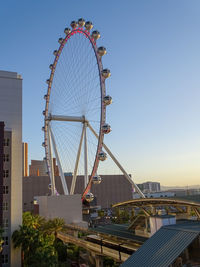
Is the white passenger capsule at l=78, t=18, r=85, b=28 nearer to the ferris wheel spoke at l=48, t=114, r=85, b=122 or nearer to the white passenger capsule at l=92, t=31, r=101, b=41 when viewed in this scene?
the white passenger capsule at l=92, t=31, r=101, b=41

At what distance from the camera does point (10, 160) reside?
3125cm

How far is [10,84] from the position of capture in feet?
112

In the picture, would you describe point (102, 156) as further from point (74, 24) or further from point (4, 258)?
point (74, 24)

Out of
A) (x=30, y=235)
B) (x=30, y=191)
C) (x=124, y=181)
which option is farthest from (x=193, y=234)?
(x=124, y=181)

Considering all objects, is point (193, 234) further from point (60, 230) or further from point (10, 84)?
point (10, 84)

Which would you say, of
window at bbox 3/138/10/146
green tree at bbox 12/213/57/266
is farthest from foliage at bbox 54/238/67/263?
window at bbox 3/138/10/146

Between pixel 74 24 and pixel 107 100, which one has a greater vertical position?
pixel 74 24

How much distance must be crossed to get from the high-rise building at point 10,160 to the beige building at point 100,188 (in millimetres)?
53671

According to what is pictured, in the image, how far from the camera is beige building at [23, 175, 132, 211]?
84.1m

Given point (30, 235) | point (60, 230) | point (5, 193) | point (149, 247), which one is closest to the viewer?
point (149, 247)

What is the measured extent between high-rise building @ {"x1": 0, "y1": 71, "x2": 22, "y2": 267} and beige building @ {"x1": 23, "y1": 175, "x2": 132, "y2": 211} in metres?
53.7

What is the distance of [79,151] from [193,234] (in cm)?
2983

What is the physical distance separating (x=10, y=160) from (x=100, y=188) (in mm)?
64634

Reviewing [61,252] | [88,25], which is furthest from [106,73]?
[61,252]
